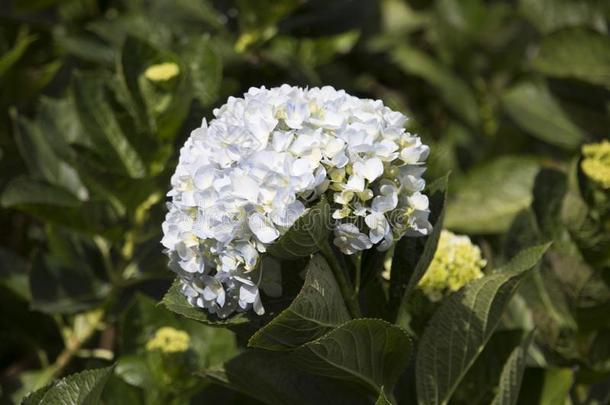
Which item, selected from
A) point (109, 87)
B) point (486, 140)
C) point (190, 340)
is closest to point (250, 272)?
point (190, 340)

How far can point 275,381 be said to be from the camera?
1554mm

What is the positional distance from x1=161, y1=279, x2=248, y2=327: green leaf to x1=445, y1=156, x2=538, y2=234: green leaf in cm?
118

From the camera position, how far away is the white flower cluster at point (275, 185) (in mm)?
1287

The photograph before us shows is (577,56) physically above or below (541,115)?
above

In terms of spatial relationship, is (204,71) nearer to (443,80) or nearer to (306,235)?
(306,235)

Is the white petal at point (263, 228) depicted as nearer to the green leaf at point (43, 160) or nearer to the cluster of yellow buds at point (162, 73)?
the cluster of yellow buds at point (162, 73)

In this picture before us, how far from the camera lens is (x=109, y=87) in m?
2.18

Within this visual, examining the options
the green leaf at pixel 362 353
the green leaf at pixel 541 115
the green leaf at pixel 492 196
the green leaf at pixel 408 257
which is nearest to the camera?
the green leaf at pixel 362 353

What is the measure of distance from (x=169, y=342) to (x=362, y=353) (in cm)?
54

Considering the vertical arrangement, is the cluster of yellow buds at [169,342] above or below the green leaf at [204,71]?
below

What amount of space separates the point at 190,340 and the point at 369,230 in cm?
74

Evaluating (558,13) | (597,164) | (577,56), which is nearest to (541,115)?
(577,56)

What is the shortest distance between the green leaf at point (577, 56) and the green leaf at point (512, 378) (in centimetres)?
120

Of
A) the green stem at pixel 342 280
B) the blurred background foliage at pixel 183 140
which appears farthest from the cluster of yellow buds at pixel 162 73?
the green stem at pixel 342 280
